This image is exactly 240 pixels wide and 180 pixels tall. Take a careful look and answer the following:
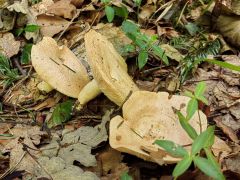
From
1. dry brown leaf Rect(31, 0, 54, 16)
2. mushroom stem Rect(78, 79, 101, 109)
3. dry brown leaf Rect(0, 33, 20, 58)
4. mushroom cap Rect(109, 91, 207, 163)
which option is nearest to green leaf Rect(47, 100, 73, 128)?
mushroom stem Rect(78, 79, 101, 109)

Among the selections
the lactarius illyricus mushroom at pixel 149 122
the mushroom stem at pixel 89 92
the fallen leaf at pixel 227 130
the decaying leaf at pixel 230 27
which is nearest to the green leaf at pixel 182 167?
the lactarius illyricus mushroom at pixel 149 122

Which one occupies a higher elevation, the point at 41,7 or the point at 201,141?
the point at 201,141

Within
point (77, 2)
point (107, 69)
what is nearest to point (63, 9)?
point (77, 2)

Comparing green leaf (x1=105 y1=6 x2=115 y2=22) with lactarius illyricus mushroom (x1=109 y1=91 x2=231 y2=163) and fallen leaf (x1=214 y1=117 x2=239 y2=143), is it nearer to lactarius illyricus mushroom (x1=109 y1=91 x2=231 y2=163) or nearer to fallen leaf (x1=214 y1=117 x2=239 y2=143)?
lactarius illyricus mushroom (x1=109 y1=91 x2=231 y2=163)

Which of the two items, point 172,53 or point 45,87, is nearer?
point 45,87

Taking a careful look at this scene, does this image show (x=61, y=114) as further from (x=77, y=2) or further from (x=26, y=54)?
(x=77, y=2)

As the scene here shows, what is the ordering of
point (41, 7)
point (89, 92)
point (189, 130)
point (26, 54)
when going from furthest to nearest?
point (41, 7)
point (26, 54)
point (89, 92)
point (189, 130)

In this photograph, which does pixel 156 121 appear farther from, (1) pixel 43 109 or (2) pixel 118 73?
(1) pixel 43 109
